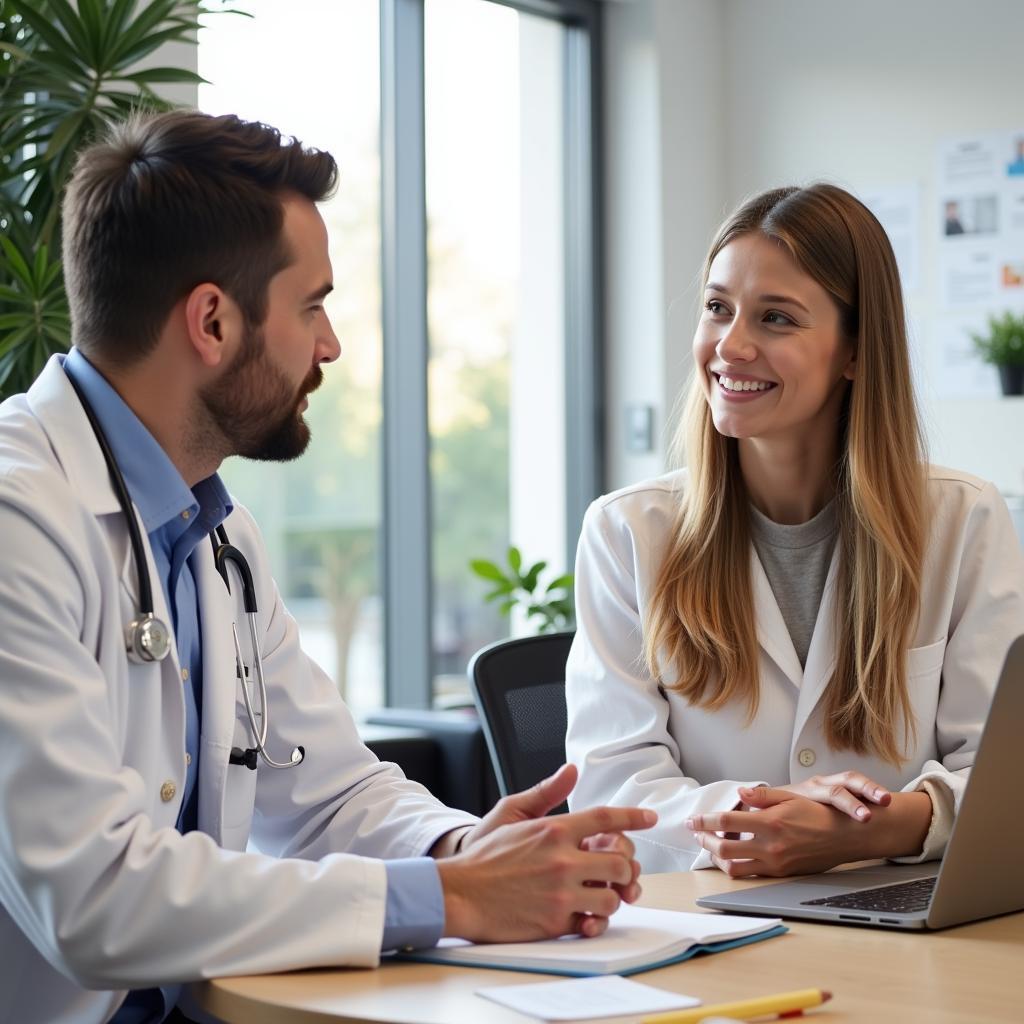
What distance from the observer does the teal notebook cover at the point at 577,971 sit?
3.66 ft

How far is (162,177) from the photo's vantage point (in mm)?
1467

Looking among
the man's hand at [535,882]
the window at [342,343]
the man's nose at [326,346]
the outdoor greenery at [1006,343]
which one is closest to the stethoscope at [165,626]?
the man's nose at [326,346]

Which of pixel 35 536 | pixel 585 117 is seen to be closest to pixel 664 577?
pixel 35 536

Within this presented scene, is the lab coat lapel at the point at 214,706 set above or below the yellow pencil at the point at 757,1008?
above

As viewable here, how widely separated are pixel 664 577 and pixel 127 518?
2.78 ft

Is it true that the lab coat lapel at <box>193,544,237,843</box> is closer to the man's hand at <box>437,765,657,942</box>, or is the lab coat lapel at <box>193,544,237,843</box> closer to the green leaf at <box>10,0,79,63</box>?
the man's hand at <box>437,765,657,942</box>

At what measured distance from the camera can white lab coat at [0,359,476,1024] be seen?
1.13 metres

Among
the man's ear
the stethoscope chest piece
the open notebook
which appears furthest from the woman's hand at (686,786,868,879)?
the man's ear

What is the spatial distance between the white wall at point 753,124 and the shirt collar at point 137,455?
10.3ft

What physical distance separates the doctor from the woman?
42 centimetres

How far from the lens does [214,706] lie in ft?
4.90

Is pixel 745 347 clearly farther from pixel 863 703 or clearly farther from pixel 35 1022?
pixel 35 1022

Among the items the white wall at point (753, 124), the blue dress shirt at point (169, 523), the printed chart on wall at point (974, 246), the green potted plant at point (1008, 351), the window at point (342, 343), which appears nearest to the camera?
the blue dress shirt at point (169, 523)

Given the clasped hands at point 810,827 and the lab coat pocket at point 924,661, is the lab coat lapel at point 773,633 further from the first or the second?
the clasped hands at point 810,827
